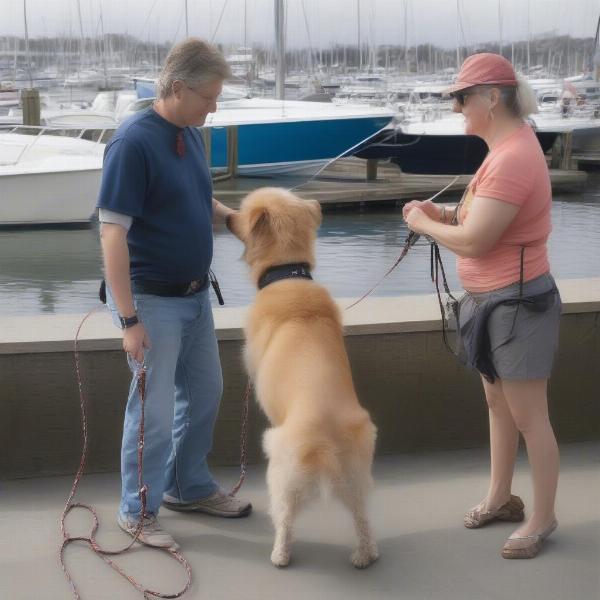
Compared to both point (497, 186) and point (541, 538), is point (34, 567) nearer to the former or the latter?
point (541, 538)

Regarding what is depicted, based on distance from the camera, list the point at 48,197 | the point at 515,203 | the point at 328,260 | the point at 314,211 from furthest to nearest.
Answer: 1. the point at 48,197
2. the point at 328,260
3. the point at 314,211
4. the point at 515,203

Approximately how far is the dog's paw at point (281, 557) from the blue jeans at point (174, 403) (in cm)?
50

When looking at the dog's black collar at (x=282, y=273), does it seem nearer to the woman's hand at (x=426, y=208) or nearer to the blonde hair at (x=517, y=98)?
the woman's hand at (x=426, y=208)

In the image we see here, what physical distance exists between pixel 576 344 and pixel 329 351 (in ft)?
5.18

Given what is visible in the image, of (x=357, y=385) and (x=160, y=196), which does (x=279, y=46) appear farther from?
(x=160, y=196)

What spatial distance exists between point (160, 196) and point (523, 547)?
1.77 m

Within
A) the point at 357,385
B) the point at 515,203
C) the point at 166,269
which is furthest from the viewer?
the point at 357,385

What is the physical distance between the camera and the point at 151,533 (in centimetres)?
350

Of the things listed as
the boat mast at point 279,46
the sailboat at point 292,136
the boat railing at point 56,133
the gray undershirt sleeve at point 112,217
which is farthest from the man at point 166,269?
the boat mast at point 279,46

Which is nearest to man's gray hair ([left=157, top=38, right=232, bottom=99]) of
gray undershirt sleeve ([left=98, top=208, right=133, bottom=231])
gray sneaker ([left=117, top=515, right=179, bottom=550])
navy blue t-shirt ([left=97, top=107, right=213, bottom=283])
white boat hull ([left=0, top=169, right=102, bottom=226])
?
navy blue t-shirt ([left=97, top=107, right=213, bottom=283])

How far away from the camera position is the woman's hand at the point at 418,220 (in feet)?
10.7

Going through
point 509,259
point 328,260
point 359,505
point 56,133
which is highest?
point 509,259

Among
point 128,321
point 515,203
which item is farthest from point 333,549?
point 515,203

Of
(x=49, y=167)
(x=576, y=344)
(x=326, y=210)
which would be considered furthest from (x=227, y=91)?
(x=576, y=344)
